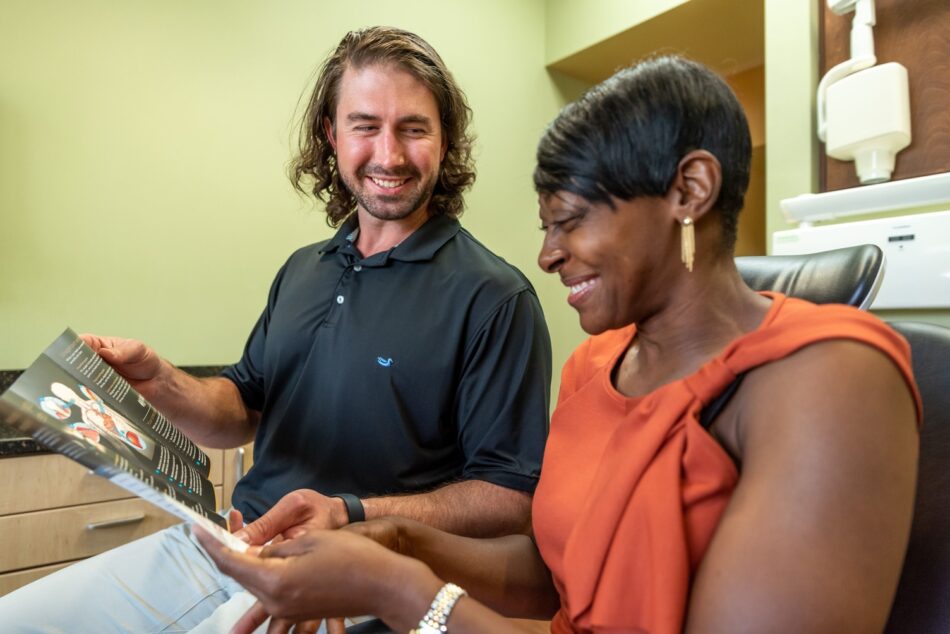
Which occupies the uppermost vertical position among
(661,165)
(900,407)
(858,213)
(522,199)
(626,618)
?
(522,199)

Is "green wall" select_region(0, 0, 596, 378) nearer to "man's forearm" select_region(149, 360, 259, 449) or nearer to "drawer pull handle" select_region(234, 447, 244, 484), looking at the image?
"drawer pull handle" select_region(234, 447, 244, 484)

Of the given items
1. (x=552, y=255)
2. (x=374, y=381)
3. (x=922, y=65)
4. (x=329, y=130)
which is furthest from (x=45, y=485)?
(x=922, y=65)

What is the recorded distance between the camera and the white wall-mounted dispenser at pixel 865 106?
1779 millimetres

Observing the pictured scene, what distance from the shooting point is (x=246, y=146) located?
7.62ft

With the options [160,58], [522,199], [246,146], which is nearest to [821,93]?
[522,199]

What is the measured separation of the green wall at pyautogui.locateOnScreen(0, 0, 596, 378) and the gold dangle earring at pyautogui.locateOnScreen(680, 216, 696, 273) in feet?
6.26

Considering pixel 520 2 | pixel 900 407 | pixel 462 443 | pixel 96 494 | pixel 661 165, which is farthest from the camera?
pixel 520 2

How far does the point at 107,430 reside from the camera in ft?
2.30

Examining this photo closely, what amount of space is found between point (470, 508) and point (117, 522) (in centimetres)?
115

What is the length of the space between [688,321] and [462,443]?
0.61 m

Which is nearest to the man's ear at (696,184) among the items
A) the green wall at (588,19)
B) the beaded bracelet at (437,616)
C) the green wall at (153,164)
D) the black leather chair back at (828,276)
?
the black leather chair back at (828,276)

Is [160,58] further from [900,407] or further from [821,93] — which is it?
[900,407]

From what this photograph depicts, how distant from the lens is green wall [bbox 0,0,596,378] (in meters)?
1.93

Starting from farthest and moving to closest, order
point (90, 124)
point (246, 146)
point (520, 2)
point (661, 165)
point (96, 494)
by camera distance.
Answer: point (520, 2)
point (246, 146)
point (90, 124)
point (96, 494)
point (661, 165)
